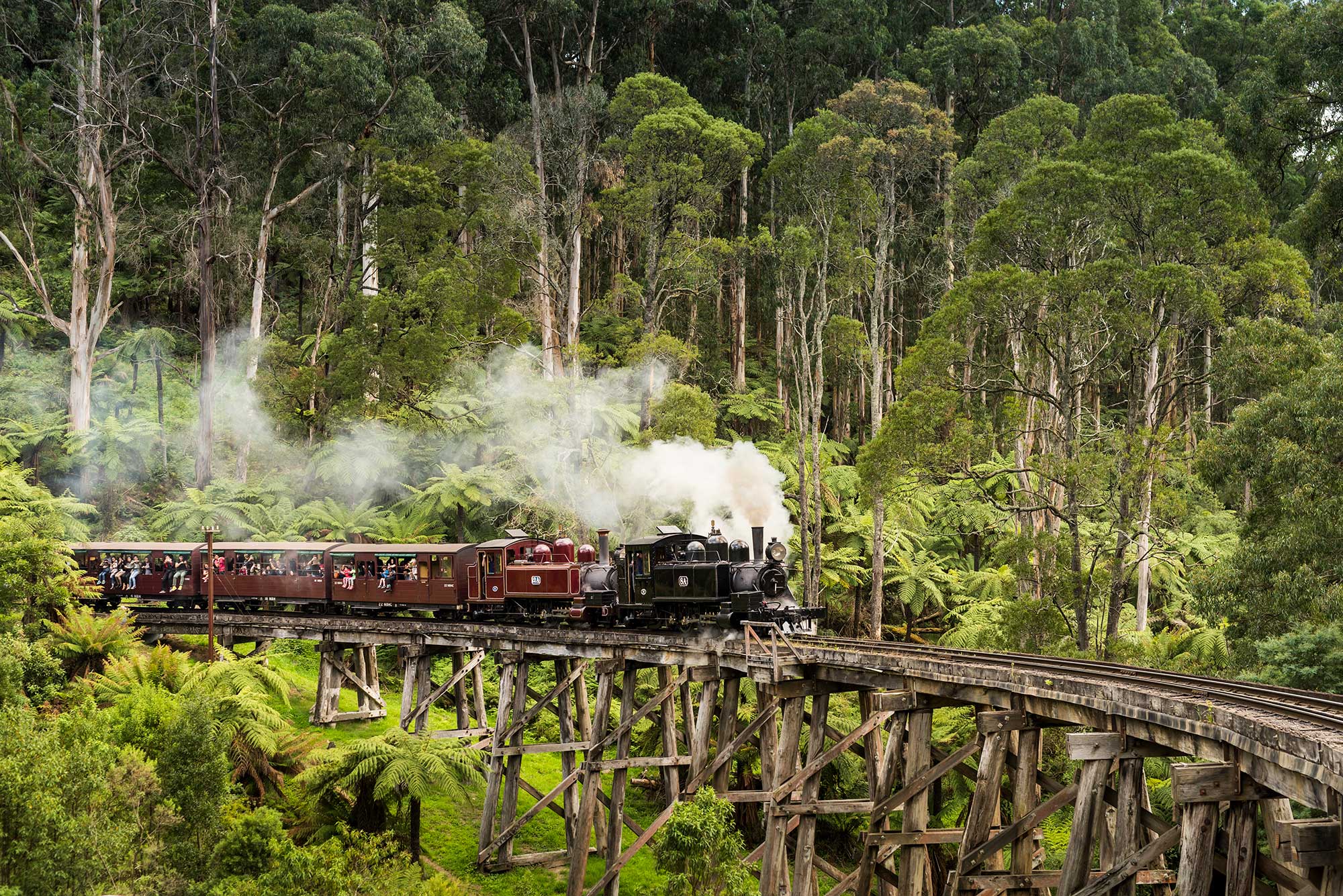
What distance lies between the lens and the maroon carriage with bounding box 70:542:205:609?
31.8 m

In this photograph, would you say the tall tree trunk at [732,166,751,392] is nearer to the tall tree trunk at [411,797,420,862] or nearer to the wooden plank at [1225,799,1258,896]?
the tall tree trunk at [411,797,420,862]

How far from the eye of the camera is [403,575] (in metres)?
29.3

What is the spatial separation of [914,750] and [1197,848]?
18.8 feet

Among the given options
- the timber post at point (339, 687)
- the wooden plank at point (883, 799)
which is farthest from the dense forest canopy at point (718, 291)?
the wooden plank at point (883, 799)

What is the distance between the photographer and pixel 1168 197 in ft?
88.8

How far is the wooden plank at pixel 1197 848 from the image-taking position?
36.6 ft

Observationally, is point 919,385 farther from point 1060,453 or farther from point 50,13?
point 50,13

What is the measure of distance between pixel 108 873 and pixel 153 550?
18.1 metres

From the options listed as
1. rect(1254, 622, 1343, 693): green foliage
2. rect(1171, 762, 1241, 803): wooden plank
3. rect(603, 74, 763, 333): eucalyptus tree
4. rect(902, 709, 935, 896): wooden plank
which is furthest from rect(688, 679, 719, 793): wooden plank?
rect(603, 74, 763, 333): eucalyptus tree

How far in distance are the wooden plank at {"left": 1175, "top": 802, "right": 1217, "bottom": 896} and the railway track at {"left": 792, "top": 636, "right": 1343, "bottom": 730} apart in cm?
147

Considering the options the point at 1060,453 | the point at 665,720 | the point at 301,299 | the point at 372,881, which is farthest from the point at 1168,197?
the point at 301,299

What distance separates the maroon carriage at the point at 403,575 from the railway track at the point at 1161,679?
10319mm

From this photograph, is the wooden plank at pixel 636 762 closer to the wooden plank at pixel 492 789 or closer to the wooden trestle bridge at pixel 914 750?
the wooden trestle bridge at pixel 914 750

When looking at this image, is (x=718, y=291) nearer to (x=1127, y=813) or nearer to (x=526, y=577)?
(x=526, y=577)
